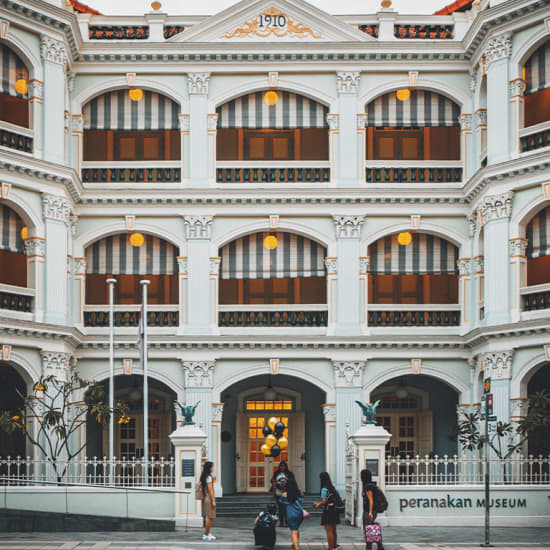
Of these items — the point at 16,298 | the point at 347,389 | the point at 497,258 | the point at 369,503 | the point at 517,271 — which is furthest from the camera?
the point at 347,389

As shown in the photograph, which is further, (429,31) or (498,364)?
(429,31)

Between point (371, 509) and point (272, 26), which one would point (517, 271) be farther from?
point (371, 509)

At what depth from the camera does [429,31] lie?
33.7 m

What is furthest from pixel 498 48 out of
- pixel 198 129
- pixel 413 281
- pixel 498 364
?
pixel 198 129

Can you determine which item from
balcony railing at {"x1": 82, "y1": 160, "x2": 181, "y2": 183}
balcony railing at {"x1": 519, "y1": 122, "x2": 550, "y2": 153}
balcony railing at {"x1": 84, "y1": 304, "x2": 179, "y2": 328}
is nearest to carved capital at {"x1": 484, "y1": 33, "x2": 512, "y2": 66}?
balcony railing at {"x1": 519, "y1": 122, "x2": 550, "y2": 153}

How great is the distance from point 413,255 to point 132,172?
9.02 meters

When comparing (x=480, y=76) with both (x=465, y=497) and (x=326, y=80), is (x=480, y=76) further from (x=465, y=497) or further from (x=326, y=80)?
(x=465, y=497)

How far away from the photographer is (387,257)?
110 ft

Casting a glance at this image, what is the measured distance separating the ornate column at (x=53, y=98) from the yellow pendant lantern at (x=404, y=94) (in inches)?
402

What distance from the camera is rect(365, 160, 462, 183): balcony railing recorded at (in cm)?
3325

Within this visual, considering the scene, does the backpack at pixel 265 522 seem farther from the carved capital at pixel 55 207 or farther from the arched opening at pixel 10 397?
the arched opening at pixel 10 397

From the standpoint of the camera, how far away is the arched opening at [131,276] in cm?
3309

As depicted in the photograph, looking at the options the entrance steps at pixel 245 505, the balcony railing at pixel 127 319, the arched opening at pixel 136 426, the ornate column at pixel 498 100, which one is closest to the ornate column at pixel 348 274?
the ornate column at pixel 498 100

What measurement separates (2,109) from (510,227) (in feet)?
46.6
